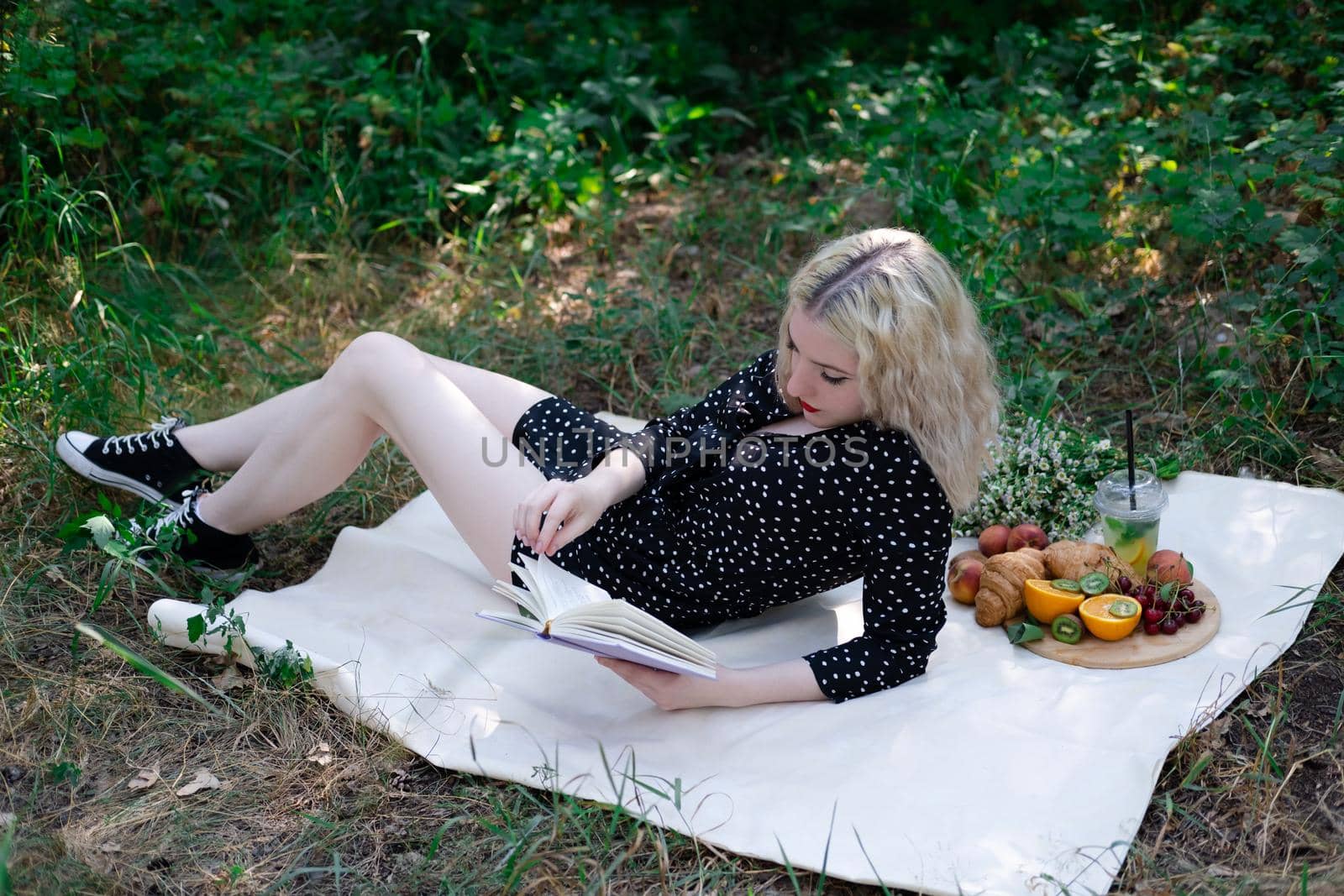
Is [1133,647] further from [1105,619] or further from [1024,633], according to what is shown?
[1024,633]

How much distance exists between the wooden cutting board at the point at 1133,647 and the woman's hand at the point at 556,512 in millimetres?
1072

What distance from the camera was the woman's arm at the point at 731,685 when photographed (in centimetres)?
246

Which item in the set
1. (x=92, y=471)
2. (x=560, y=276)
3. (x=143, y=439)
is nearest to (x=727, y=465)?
(x=143, y=439)

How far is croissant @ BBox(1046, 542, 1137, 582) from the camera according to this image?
2.75 m

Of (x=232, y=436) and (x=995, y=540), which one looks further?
(x=232, y=436)

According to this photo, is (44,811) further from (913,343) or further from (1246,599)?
(1246,599)

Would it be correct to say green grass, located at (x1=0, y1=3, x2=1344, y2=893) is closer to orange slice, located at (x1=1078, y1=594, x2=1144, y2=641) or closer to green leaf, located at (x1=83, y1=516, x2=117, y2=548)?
green leaf, located at (x1=83, y1=516, x2=117, y2=548)

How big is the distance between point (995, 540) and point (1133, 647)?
1.54 ft

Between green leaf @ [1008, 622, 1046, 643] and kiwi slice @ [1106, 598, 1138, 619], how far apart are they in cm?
16

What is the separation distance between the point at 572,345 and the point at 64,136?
1.92 metres

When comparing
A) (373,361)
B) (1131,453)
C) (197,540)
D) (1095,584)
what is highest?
(373,361)

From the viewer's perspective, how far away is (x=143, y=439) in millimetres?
3197

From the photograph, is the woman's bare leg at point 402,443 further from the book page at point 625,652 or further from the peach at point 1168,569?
the peach at point 1168,569

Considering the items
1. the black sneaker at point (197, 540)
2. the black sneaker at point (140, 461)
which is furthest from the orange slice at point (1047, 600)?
the black sneaker at point (140, 461)
